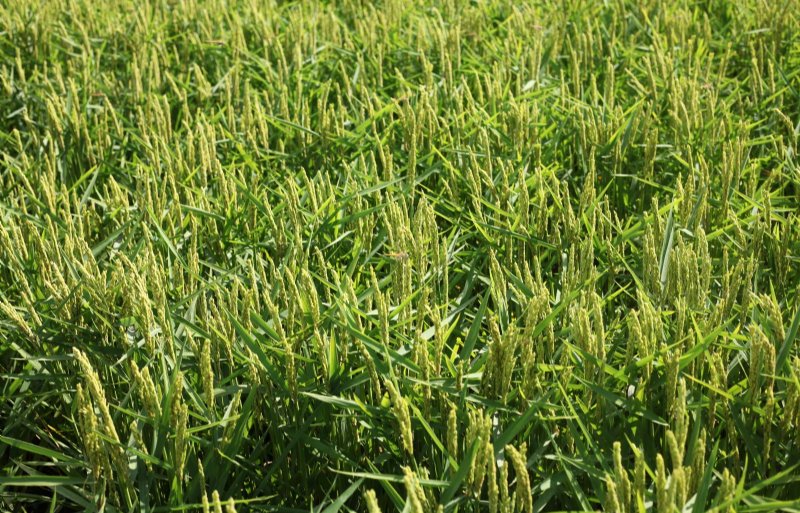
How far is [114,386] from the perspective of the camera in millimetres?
1539

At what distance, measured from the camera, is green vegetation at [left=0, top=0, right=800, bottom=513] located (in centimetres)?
127

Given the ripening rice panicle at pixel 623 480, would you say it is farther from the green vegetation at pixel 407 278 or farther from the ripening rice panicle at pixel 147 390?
the ripening rice panicle at pixel 147 390

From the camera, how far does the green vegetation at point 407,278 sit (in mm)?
1271

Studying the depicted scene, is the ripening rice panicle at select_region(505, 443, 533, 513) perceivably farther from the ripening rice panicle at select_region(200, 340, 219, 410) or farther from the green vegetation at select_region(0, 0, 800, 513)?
the ripening rice panicle at select_region(200, 340, 219, 410)

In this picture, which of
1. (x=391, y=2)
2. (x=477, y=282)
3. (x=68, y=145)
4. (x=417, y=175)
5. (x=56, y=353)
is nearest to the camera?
(x=56, y=353)

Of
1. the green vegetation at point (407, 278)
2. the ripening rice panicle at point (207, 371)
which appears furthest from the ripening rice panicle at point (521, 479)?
the ripening rice panicle at point (207, 371)

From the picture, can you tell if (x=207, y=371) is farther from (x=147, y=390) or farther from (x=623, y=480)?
(x=623, y=480)

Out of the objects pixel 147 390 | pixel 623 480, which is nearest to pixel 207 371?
pixel 147 390

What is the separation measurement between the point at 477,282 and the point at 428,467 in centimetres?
57

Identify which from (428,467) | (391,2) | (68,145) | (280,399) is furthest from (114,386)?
(391,2)

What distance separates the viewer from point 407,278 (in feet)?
4.71

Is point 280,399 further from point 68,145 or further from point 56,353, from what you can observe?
point 68,145

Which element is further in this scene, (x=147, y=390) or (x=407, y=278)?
(x=407, y=278)

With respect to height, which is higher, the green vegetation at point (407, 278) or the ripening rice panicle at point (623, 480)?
the ripening rice panicle at point (623, 480)
